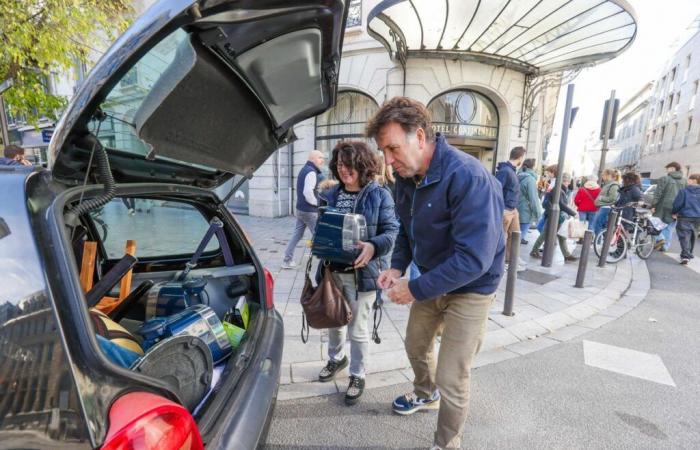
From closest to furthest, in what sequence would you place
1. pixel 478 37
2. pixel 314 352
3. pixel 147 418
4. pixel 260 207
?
1. pixel 147 418
2. pixel 314 352
3. pixel 478 37
4. pixel 260 207

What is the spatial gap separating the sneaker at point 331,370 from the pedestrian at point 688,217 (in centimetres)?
796

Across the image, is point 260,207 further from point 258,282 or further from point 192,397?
point 192,397

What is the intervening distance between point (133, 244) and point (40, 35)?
5002mm

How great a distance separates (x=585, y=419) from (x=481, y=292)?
1.52 metres

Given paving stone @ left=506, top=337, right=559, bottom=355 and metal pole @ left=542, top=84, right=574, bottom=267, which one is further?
metal pole @ left=542, top=84, right=574, bottom=267

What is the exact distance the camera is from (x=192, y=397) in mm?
1361

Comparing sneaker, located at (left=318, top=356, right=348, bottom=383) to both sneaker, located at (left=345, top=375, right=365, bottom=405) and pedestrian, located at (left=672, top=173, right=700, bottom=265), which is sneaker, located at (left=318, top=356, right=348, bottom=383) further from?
pedestrian, located at (left=672, top=173, right=700, bottom=265)

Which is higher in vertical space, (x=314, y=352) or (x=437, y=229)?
(x=437, y=229)

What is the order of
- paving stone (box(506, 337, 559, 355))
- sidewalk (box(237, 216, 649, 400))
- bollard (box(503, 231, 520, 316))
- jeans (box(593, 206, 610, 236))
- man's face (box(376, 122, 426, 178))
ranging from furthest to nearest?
jeans (box(593, 206, 610, 236)) < bollard (box(503, 231, 520, 316)) < paving stone (box(506, 337, 559, 355)) < sidewalk (box(237, 216, 649, 400)) < man's face (box(376, 122, 426, 178))

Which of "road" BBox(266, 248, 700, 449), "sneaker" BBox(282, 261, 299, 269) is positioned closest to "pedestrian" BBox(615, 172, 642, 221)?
"road" BBox(266, 248, 700, 449)

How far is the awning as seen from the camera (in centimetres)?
663

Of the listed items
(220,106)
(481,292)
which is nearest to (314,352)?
(481,292)

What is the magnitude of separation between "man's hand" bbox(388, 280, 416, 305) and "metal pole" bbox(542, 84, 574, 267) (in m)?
4.74

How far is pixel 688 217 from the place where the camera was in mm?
6863
